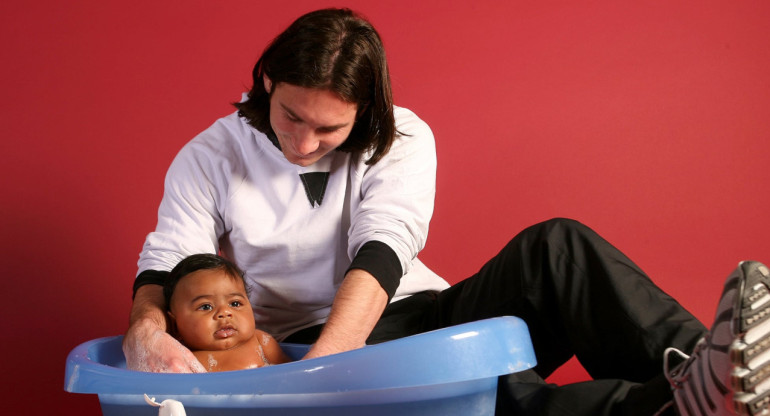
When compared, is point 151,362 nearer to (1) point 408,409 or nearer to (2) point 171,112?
(1) point 408,409

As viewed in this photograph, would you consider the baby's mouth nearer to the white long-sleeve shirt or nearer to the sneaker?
the white long-sleeve shirt

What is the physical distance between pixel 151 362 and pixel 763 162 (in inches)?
66.9

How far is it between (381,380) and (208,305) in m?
0.51

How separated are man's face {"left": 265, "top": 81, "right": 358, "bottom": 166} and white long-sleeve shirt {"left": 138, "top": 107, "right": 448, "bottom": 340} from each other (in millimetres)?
92

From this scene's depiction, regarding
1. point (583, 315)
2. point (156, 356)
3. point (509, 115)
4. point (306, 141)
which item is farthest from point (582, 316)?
point (509, 115)

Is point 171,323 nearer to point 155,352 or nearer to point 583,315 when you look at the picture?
point 155,352

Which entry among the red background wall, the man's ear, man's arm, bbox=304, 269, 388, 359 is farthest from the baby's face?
the red background wall

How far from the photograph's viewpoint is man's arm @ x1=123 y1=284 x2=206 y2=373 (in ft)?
3.65

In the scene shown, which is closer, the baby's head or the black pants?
the black pants

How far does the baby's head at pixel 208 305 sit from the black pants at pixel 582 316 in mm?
358

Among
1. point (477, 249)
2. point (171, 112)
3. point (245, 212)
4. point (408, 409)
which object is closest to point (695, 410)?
point (408, 409)

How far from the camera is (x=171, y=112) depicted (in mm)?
1920

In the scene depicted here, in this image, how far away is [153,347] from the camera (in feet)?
3.73

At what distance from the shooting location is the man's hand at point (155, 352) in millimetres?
1107
